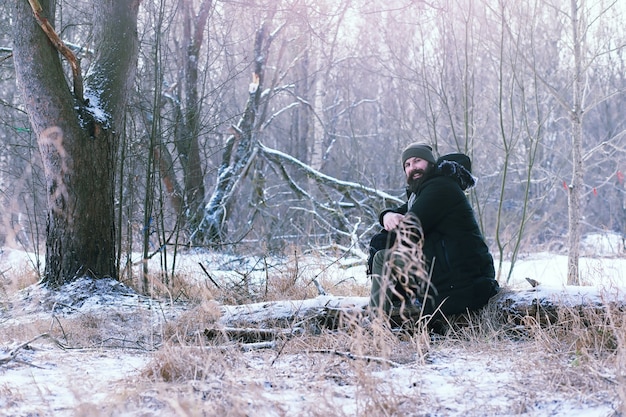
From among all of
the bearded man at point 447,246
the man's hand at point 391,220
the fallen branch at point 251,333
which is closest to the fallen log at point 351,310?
the fallen branch at point 251,333

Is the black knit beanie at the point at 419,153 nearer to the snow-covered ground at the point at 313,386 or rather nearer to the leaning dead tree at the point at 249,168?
the snow-covered ground at the point at 313,386

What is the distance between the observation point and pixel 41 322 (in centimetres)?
486

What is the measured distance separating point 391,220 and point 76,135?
348cm

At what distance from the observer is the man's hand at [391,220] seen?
392 centimetres

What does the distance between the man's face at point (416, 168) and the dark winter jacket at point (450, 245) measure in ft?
0.33

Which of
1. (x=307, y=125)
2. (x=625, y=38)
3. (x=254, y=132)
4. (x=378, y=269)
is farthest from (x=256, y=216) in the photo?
(x=378, y=269)

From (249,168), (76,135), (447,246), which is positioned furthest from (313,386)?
(249,168)

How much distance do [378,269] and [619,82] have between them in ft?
60.7

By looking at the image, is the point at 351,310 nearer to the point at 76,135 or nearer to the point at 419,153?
the point at 419,153

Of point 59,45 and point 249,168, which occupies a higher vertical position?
point 59,45

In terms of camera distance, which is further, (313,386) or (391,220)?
(391,220)

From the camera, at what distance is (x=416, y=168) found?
166 inches

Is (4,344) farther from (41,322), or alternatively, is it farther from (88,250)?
(88,250)

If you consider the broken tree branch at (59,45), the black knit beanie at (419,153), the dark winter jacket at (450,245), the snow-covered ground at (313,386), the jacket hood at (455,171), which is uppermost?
the broken tree branch at (59,45)
